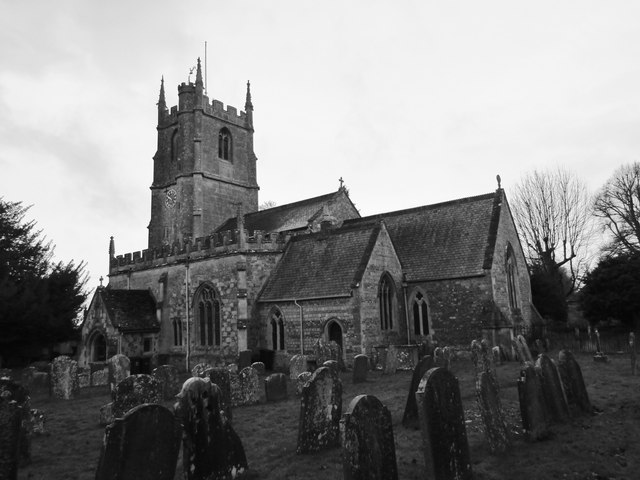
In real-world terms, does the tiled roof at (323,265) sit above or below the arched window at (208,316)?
above

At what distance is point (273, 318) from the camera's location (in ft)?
73.9

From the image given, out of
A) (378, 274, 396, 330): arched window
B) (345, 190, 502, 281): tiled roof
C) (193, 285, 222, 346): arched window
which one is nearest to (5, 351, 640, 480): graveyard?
(378, 274, 396, 330): arched window

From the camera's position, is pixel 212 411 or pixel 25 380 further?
pixel 25 380

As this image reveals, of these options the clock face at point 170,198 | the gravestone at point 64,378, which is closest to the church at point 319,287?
the clock face at point 170,198

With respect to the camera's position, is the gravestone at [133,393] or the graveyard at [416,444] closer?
Result: the graveyard at [416,444]

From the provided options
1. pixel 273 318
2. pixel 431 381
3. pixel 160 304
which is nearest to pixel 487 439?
pixel 431 381

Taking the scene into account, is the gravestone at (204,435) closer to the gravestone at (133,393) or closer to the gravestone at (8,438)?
the gravestone at (8,438)

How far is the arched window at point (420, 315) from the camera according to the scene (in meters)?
21.9

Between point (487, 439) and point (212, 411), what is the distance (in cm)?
420

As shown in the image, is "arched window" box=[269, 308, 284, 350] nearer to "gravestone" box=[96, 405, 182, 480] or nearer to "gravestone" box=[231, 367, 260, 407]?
"gravestone" box=[231, 367, 260, 407]

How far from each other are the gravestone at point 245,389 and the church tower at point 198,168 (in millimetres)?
19489

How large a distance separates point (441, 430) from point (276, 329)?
16.7 metres

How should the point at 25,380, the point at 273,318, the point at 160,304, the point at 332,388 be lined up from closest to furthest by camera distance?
1. the point at 332,388
2. the point at 25,380
3. the point at 273,318
4. the point at 160,304

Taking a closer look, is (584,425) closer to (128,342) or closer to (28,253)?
(128,342)
